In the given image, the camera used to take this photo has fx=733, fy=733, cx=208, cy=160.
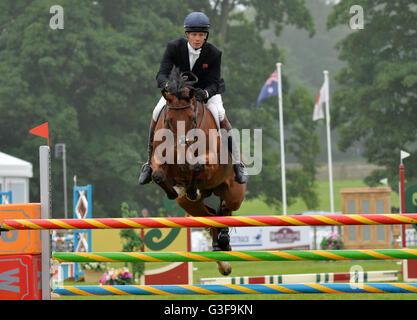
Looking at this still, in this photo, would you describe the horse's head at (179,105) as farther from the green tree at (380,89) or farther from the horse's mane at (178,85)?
the green tree at (380,89)

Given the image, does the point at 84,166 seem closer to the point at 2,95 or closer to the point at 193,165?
the point at 2,95

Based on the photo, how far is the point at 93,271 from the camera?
1530 centimetres

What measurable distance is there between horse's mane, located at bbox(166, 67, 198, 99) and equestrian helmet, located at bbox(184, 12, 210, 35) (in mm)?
442

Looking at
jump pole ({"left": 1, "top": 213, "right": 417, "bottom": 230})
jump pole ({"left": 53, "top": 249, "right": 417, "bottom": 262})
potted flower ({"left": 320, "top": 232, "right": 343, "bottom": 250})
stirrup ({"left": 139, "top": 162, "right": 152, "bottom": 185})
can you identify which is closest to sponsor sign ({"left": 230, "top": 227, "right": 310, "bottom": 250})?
potted flower ({"left": 320, "top": 232, "right": 343, "bottom": 250})

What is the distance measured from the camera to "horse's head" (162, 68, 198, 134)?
6.29m

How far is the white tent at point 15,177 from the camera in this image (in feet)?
70.0

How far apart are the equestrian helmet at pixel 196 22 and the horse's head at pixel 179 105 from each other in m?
0.51

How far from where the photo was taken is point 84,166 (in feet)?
103

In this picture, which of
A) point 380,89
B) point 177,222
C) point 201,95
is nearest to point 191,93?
point 201,95

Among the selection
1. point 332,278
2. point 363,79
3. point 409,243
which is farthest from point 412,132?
point 332,278

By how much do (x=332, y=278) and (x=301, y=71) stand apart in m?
56.3

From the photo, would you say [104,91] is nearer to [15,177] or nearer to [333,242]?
[15,177]

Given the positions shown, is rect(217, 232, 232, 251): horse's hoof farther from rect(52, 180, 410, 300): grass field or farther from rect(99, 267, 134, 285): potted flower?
rect(99, 267, 134, 285): potted flower

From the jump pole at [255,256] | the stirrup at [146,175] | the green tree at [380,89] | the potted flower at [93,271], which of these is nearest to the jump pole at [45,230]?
the jump pole at [255,256]
